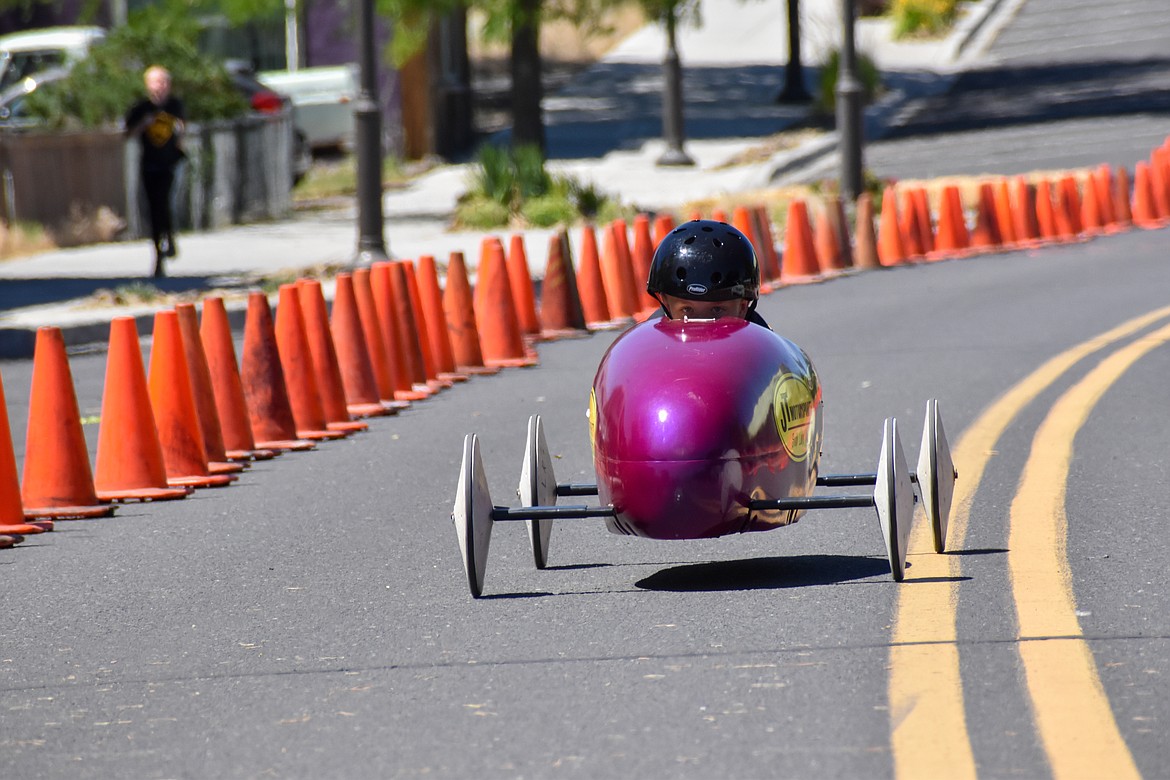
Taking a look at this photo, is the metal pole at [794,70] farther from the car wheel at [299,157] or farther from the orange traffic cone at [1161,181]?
the orange traffic cone at [1161,181]

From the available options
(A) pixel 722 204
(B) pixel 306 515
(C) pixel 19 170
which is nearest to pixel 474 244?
(A) pixel 722 204

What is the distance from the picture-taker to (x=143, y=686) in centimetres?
565

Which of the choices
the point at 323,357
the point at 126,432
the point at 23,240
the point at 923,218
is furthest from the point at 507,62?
the point at 126,432

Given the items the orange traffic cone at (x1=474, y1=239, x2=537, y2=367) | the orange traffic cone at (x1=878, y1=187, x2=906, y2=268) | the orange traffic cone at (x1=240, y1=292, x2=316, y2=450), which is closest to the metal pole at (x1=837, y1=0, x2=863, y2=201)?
the orange traffic cone at (x1=878, y1=187, x2=906, y2=268)

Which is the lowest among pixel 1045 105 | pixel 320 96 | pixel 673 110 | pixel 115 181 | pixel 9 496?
pixel 9 496

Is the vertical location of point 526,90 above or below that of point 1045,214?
above

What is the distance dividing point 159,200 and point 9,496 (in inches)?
416

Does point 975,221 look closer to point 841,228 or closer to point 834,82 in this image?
point 841,228

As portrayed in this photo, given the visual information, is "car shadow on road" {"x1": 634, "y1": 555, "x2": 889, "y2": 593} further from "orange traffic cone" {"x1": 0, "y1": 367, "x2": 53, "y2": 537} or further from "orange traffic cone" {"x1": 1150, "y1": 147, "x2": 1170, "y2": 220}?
"orange traffic cone" {"x1": 1150, "y1": 147, "x2": 1170, "y2": 220}

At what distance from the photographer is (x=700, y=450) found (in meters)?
6.29

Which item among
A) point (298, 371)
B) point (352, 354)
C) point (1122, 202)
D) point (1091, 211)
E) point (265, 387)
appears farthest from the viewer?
point (1122, 202)

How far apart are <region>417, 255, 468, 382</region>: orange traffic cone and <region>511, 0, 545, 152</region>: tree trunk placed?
37.0 feet

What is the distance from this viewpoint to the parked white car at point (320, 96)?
99.6ft

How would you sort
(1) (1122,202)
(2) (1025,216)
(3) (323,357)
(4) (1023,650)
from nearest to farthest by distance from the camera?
(4) (1023,650), (3) (323,357), (2) (1025,216), (1) (1122,202)
